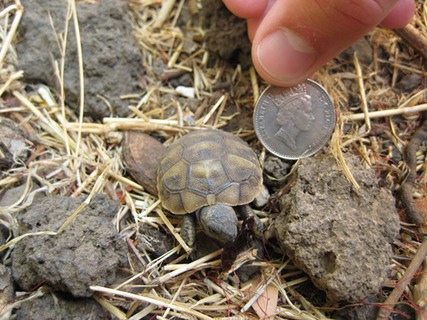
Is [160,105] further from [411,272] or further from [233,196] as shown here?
[411,272]

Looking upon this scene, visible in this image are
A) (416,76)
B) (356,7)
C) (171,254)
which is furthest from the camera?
(416,76)

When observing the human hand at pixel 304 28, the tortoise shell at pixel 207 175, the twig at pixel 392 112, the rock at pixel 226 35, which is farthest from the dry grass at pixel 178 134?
the human hand at pixel 304 28

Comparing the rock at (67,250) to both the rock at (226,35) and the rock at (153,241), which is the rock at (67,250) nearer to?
the rock at (153,241)

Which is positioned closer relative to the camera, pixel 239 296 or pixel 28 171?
pixel 239 296

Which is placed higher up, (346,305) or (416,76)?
(416,76)

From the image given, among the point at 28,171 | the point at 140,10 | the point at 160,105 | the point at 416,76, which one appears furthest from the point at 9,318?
the point at 416,76

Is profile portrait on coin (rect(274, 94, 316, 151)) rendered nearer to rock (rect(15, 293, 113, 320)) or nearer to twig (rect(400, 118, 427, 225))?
twig (rect(400, 118, 427, 225))
